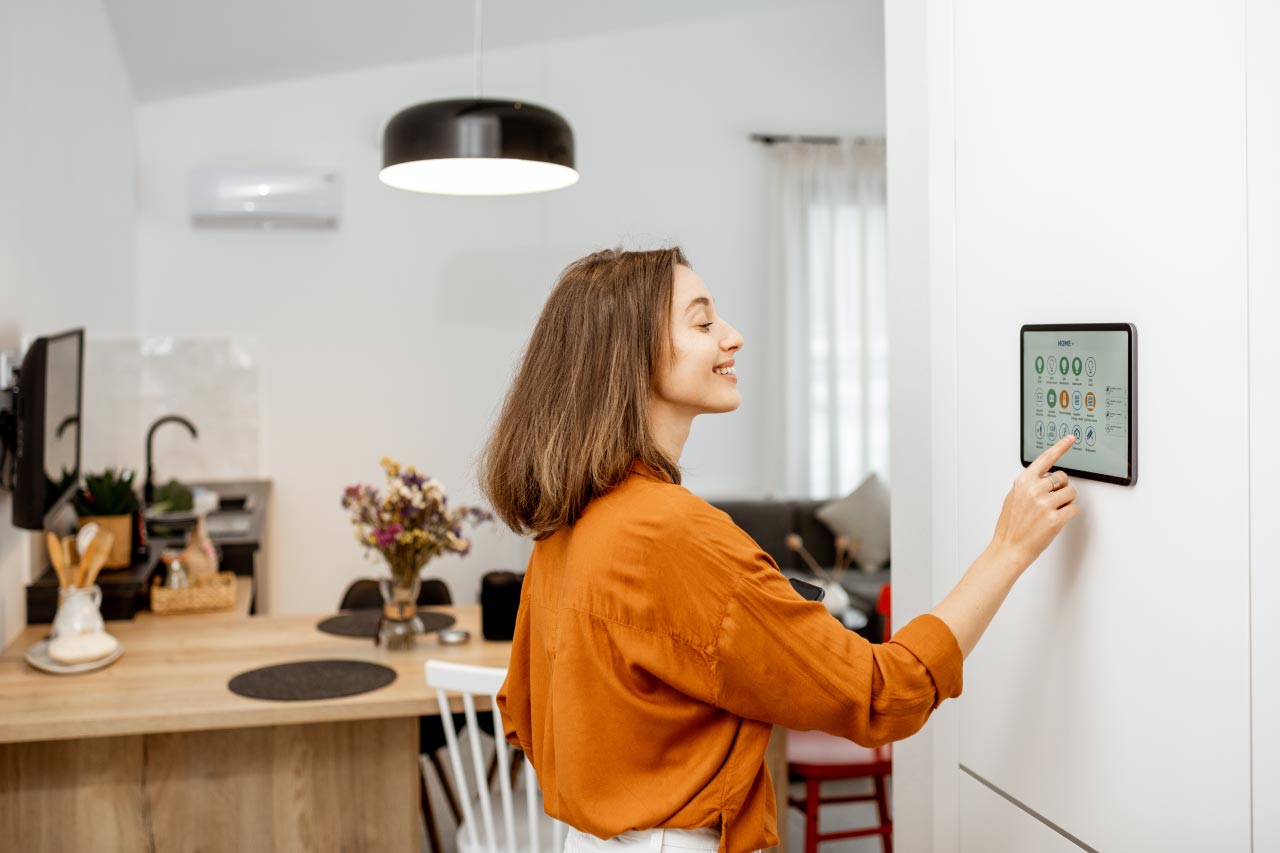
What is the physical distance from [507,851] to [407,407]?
10.6 ft

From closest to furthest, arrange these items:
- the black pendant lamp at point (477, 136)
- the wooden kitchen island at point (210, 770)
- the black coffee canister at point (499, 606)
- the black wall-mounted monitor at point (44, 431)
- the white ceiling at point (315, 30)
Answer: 1. the wooden kitchen island at point (210, 770)
2. the black pendant lamp at point (477, 136)
3. the black wall-mounted monitor at point (44, 431)
4. the black coffee canister at point (499, 606)
5. the white ceiling at point (315, 30)

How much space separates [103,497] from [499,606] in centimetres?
143

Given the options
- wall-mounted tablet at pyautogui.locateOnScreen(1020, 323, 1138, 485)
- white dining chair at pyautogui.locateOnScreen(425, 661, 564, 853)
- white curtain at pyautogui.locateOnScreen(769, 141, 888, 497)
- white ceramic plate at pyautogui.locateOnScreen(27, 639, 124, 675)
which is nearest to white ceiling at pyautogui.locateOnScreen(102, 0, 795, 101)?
white curtain at pyautogui.locateOnScreen(769, 141, 888, 497)

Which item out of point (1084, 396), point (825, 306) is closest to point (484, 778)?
point (1084, 396)

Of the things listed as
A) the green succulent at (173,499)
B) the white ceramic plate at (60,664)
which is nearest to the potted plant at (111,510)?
the white ceramic plate at (60,664)

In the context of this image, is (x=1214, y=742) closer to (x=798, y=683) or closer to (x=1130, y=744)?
(x=1130, y=744)

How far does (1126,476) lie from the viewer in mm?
1188

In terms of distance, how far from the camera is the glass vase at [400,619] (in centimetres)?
289

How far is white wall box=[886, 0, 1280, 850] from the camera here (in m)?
1.04

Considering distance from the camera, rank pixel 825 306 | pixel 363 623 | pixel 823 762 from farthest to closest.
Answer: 1. pixel 825 306
2. pixel 363 623
3. pixel 823 762

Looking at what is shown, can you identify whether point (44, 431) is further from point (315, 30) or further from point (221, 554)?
point (315, 30)

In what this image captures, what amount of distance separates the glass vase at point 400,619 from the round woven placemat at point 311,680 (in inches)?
6.0

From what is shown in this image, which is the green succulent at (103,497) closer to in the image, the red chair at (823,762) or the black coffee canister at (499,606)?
the black coffee canister at (499,606)

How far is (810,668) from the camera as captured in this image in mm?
1229
